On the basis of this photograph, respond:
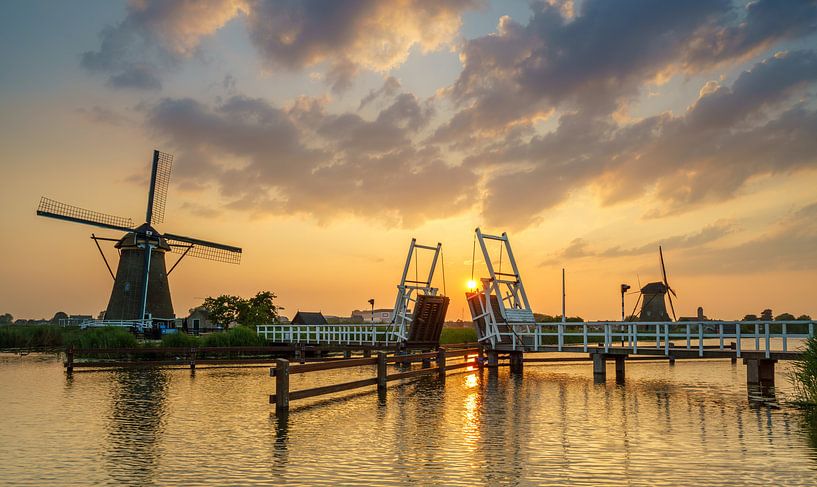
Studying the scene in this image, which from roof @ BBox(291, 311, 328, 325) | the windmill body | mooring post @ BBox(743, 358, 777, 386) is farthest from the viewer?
roof @ BBox(291, 311, 328, 325)

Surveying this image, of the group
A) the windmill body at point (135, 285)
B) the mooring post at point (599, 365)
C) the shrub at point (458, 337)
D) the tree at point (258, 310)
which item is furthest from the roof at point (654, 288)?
the mooring post at point (599, 365)

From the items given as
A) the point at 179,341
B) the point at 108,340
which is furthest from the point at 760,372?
the point at 108,340

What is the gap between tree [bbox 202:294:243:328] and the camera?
78188 mm

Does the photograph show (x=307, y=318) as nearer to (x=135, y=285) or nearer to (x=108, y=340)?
(x=135, y=285)

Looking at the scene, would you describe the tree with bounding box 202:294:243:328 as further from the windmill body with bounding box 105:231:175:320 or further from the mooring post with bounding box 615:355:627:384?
the mooring post with bounding box 615:355:627:384

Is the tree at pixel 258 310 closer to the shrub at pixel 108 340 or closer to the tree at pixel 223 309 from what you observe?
the tree at pixel 223 309

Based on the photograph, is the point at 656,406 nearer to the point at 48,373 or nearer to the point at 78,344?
the point at 48,373

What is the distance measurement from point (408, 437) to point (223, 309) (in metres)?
66.5

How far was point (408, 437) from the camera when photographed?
15305 millimetres

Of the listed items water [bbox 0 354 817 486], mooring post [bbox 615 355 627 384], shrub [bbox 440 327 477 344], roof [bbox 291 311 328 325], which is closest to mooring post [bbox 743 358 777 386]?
water [bbox 0 354 817 486]

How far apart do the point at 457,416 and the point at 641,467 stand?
7104 millimetres

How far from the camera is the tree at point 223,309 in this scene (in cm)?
7819

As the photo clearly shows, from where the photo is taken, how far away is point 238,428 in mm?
16578

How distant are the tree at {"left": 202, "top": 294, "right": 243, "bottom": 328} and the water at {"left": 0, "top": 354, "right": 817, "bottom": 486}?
51536 mm
